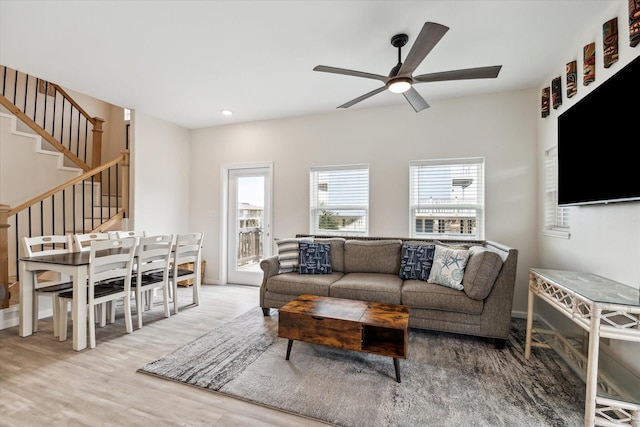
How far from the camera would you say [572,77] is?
269 centimetres

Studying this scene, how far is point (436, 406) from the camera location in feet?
6.07

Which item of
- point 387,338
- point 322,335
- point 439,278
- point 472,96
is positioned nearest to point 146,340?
point 322,335

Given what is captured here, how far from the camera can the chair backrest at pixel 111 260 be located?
2613 millimetres

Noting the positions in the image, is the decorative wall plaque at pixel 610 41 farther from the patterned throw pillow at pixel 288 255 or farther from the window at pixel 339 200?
the patterned throw pillow at pixel 288 255

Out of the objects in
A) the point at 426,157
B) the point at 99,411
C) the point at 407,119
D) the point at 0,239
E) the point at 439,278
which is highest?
the point at 407,119

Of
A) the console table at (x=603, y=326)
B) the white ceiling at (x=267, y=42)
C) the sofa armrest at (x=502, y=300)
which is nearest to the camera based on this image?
the console table at (x=603, y=326)

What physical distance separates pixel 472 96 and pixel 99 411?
4757mm

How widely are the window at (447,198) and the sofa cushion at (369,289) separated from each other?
1.15 meters

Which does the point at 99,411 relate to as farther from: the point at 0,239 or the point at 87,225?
the point at 87,225

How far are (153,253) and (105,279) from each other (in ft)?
1.78

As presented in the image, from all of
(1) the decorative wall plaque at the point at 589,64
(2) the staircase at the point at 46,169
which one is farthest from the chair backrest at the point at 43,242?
(1) the decorative wall plaque at the point at 589,64

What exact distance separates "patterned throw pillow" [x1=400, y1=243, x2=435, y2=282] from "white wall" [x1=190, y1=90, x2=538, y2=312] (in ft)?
2.45

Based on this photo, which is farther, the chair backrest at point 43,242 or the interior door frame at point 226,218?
the interior door frame at point 226,218

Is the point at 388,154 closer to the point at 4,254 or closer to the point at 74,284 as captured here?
the point at 74,284
